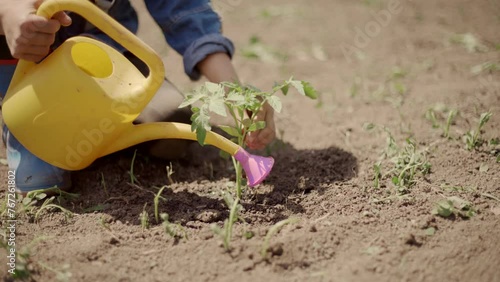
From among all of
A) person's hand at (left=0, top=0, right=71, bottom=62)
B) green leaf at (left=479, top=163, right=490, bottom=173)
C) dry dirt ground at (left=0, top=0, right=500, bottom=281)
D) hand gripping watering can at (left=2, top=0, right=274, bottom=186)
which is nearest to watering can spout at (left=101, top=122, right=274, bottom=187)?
hand gripping watering can at (left=2, top=0, right=274, bottom=186)

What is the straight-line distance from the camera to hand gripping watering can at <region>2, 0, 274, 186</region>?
143 cm

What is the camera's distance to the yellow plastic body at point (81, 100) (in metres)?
1.43

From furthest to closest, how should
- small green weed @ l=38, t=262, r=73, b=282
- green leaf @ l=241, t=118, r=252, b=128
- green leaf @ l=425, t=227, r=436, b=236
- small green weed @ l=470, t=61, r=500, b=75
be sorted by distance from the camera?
1. small green weed @ l=470, t=61, r=500, b=75
2. green leaf @ l=241, t=118, r=252, b=128
3. green leaf @ l=425, t=227, r=436, b=236
4. small green weed @ l=38, t=262, r=73, b=282

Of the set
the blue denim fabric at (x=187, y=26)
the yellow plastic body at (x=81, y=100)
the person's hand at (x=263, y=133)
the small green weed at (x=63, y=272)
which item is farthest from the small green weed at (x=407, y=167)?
the small green weed at (x=63, y=272)

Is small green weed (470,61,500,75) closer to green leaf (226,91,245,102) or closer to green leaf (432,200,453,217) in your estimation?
green leaf (432,200,453,217)

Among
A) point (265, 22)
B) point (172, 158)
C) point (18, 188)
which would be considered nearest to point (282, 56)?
point (265, 22)

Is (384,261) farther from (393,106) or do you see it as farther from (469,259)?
(393,106)

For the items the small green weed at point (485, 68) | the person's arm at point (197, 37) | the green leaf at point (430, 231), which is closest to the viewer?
the green leaf at point (430, 231)

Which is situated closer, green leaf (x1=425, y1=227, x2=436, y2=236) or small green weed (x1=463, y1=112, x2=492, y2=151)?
green leaf (x1=425, y1=227, x2=436, y2=236)

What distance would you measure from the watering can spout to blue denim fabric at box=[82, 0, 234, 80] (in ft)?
1.54

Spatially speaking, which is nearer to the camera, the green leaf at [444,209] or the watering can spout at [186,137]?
the green leaf at [444,209]

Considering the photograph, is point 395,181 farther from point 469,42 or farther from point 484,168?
point 469,42

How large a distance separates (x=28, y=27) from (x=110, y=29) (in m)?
0.21

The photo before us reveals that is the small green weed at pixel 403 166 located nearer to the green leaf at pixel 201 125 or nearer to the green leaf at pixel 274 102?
the green leaf at pixel 274 102
